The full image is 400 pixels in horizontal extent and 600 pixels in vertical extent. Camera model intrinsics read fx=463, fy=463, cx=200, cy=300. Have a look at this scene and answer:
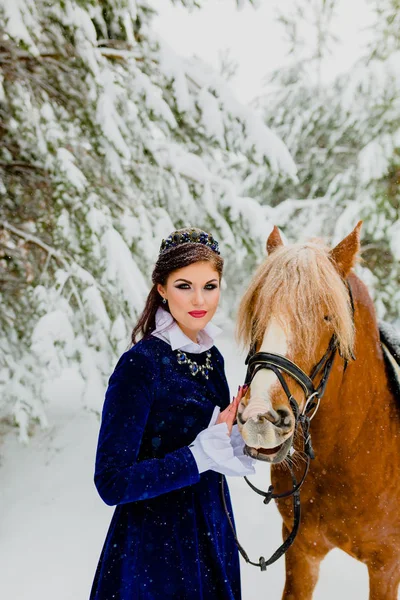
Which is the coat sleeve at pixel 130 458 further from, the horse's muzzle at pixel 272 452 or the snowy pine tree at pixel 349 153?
the snowy pine tree at pixel 349 153

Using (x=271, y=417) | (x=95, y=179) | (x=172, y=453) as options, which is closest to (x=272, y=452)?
(x=271, y=417)

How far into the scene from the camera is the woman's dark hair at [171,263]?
162 centimetres

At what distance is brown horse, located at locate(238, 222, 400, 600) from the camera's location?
1.52 m

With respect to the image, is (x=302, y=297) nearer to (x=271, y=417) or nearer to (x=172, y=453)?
(x=271, y=417)

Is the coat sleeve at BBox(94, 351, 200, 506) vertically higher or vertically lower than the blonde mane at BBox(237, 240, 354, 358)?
lower

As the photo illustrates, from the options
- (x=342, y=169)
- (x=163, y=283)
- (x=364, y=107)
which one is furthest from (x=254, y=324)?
(x=342, y=169)

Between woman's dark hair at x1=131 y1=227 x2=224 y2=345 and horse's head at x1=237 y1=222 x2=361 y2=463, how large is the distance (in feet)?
0.74


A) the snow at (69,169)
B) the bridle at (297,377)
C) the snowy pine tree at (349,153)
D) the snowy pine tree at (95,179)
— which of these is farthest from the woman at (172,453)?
the snowy pine tree at (349,153)

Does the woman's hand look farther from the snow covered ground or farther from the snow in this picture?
the snow

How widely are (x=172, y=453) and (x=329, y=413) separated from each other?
820 millimetres

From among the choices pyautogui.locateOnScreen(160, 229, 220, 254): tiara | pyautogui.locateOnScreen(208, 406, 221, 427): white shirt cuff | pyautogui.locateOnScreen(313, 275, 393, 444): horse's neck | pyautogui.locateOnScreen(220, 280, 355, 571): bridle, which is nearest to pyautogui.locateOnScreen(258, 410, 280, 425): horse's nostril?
pyautogui.locateOnScreen(220, 280, 355, 571): bridle

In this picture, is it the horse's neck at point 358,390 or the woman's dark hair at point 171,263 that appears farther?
the horse's neck at point 358,390

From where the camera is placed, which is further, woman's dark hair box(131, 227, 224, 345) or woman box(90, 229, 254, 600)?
woman's dark hair box(131, 227, 224, 345)

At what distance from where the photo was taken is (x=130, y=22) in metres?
4.03
